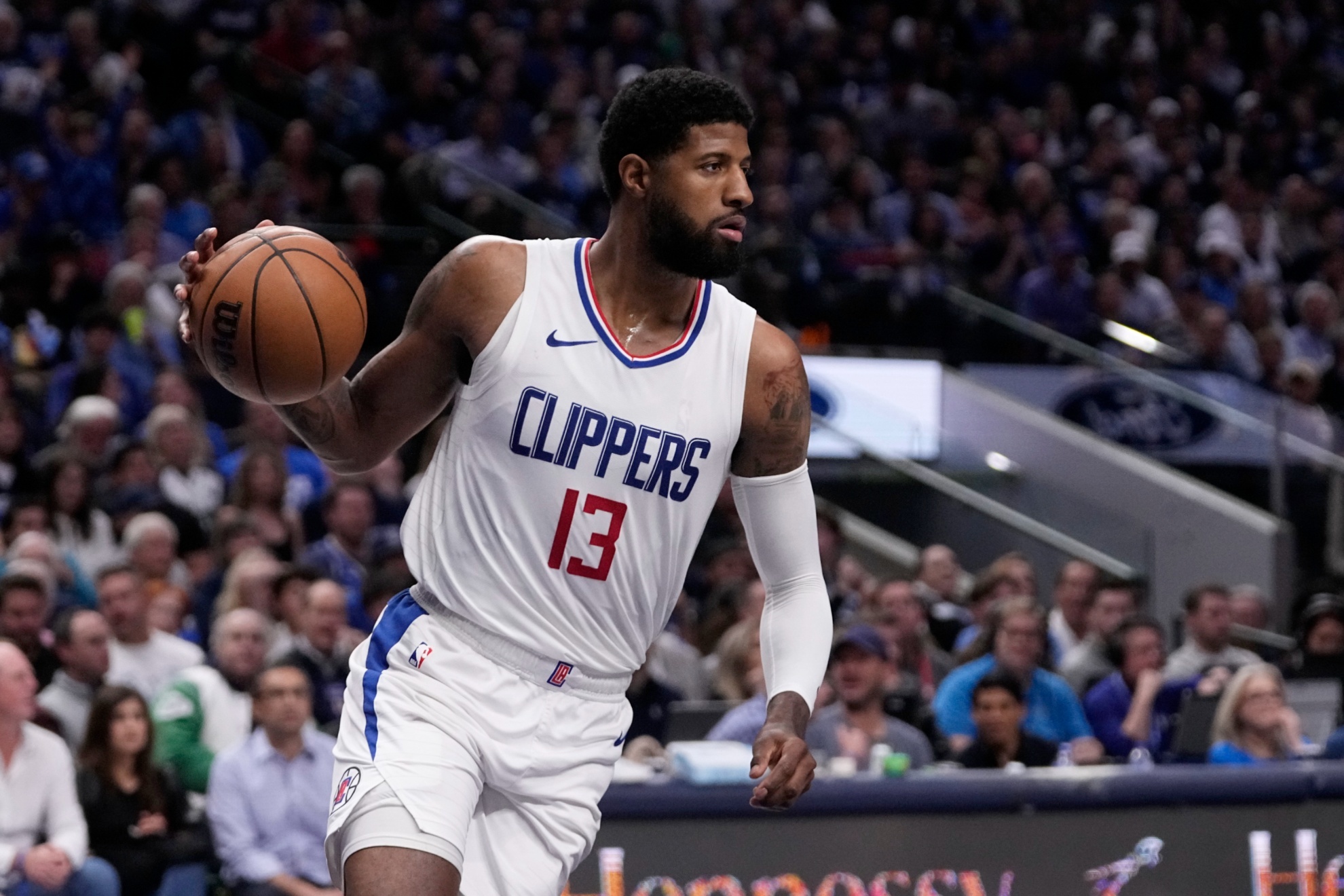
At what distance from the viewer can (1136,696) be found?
359 inches

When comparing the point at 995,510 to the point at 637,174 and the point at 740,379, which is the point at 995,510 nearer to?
the point at 740,379

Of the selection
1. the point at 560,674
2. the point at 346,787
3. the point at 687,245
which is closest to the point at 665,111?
the point at 687,245

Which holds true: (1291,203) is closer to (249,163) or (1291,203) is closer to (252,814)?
(249,163)

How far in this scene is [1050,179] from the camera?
16531mm

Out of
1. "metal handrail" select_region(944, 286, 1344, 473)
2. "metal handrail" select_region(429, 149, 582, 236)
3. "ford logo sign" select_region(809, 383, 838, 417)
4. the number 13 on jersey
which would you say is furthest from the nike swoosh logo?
"metal handrail" select_region(944, 286, 1344, 473)

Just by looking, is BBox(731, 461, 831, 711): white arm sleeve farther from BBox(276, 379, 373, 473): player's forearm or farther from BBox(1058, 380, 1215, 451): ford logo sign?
BBox(1058, 380, 1215, 451): ford logo sign

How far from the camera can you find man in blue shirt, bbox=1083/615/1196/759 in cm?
895

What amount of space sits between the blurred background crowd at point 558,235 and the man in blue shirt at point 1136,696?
0.08 ft

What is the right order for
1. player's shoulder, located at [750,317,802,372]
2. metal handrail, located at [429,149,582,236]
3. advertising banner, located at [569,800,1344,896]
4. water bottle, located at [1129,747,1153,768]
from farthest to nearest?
metal handrail, located at [429,149,582,236]
water bottle, located at [1129,747,1153,768]
advertising banner, located at [569,800,1344,896]
player's shoulder, located at [750,317,802,372]

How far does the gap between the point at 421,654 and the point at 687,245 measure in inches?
38.2

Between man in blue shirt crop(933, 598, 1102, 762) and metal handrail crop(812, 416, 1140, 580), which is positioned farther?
metal handrail crop(812, 416, 1140, 580)

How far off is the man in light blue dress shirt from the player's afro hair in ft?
13.1

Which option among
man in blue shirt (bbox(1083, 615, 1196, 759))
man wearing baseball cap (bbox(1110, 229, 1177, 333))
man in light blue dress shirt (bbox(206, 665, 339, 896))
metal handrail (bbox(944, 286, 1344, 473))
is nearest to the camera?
man in light blue dress shirt (bbox(206, 665, 339, 896))

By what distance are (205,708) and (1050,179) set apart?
10800 millimetres
